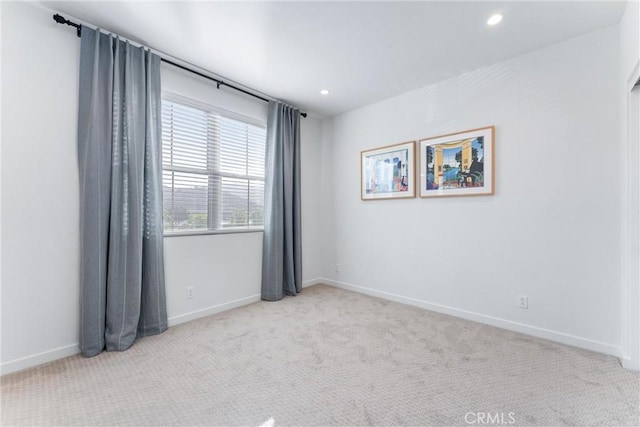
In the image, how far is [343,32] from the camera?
7.38ft

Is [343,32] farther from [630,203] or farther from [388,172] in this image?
[630,203]

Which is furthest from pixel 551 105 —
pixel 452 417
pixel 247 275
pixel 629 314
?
pixel 247 275

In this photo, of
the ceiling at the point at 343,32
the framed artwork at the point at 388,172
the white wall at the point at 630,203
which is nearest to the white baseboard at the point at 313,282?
the framed artwork at the point at 388,172

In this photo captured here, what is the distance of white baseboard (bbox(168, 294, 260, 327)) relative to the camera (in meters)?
2.82

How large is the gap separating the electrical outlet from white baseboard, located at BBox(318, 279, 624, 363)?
17 centimetres

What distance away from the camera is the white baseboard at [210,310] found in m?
2.82

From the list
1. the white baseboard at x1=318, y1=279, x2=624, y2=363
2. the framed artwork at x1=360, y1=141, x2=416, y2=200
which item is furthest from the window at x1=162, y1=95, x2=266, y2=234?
the white baseboard at x1=318, y1=279, x2=624, y2=363

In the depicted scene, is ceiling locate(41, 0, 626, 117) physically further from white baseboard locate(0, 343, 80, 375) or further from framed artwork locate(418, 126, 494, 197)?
white baseboard locate(0, 343, 80, 375)

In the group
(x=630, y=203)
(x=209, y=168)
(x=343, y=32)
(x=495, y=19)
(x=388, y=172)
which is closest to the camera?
(x=630, y=203)

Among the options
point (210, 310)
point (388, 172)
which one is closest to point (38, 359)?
point (210, 310)

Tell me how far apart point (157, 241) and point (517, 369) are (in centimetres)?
300

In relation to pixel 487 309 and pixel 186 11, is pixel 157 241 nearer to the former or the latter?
pixel 186 11

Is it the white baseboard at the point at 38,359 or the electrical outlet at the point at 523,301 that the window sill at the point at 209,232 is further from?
the electrical outlet at the point at 523,301

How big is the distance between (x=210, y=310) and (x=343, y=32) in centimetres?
292
